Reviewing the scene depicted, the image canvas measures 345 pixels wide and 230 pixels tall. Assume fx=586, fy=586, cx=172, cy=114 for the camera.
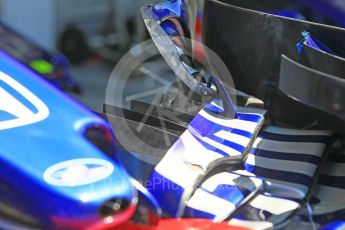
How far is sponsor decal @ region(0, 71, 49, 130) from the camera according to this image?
3.11 feet

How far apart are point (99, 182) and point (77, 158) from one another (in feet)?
0.18

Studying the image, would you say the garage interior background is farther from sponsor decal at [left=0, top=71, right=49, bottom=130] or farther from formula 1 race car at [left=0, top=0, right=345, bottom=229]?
sponsor decal at [left=0, top=71, right=49, bottom=130]

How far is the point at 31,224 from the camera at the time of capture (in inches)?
34.5

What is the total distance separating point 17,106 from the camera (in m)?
0.97

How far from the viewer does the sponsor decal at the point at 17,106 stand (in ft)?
3.11

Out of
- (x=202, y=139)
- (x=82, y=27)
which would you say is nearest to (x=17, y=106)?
(x=202, y=139)

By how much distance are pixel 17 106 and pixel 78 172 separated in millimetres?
164

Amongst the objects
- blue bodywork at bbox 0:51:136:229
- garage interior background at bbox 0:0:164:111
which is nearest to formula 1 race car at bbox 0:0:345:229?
blue bodywork at bbox 0:51:136:229

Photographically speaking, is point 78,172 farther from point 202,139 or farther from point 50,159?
point 202,139

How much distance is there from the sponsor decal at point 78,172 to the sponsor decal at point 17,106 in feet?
0.34

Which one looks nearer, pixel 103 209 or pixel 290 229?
pixel 103 209

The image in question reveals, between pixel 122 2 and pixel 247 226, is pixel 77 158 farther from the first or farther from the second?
pixel 122 2

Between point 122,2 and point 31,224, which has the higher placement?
point 31,224

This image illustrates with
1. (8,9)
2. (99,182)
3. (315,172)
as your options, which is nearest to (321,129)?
(315,172)
